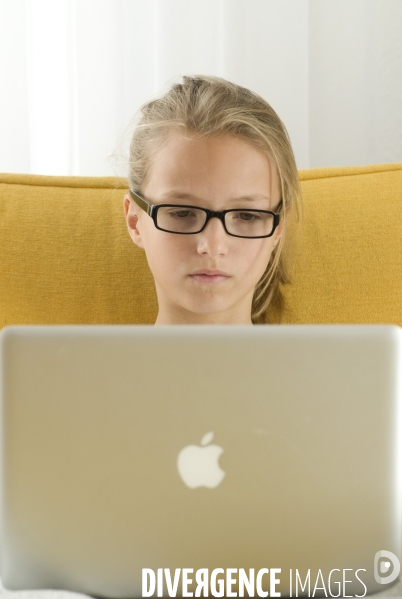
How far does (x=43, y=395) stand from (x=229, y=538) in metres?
0.23

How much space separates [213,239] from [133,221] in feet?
0.82

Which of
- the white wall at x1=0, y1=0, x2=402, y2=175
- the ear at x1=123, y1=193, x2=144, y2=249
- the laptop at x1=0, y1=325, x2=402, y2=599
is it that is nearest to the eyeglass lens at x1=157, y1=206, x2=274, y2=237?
the ear at x1=123, y1=193, x2=144, y2=249

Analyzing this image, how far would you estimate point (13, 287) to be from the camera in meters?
1.41

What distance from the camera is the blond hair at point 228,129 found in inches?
51.8

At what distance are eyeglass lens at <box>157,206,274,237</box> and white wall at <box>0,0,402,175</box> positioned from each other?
2.43 ft

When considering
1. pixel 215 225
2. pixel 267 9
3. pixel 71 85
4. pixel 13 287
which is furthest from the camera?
pixel 267 9

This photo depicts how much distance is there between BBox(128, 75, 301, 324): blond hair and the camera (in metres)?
1.32

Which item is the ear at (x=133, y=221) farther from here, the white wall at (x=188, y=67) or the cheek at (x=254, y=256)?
the white wall at (x=188, y=67)

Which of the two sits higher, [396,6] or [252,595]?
[396,6]

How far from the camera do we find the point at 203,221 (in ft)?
4.07

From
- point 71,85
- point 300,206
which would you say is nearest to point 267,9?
point 71,85

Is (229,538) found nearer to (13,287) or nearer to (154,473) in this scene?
(154,473)

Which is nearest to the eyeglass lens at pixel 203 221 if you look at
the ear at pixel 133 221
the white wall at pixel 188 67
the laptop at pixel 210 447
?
the ear at pixel 133 221

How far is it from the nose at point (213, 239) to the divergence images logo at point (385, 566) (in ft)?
2.11
